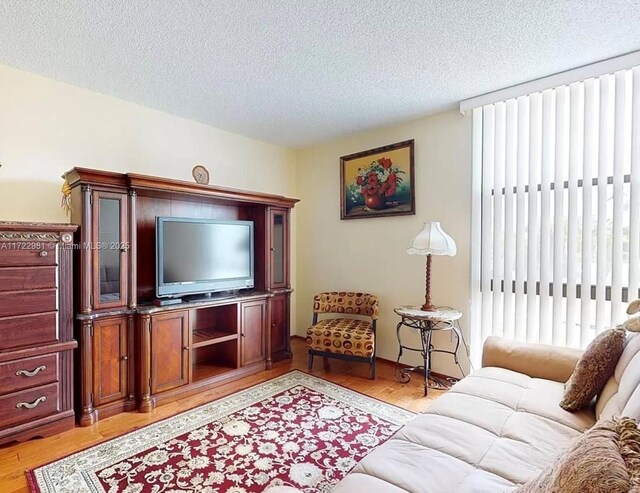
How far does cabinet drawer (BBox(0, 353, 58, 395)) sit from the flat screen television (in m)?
0.81

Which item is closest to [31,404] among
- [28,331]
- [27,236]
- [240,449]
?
[28,331]

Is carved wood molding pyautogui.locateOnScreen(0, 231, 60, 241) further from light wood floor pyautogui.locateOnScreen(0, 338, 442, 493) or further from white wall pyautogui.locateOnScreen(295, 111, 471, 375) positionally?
white wall pyautogui.locateOnScreen(295, 111, 471, 375)

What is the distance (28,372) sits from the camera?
2.15m

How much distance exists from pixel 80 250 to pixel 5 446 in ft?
4.17

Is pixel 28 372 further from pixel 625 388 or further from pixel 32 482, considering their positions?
pixel 625 388

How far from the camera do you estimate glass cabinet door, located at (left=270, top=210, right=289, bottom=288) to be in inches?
142

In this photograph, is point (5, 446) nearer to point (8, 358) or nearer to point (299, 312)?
point (8, 358)

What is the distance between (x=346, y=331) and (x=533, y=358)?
157 centimetres

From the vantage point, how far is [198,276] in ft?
9.99

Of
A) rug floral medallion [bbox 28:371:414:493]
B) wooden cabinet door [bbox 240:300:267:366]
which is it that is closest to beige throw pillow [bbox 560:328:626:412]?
rug floral medallion [bbox 28:371:414:493]

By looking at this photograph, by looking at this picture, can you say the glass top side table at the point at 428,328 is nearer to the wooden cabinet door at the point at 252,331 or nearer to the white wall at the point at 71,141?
the wooden cabinet door at the point at 252,331

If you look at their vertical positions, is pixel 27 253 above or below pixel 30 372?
above

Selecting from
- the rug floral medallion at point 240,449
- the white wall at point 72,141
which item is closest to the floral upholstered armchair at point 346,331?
the rug floral medallion at point 240,449

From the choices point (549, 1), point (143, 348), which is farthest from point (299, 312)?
point (549, 1)
